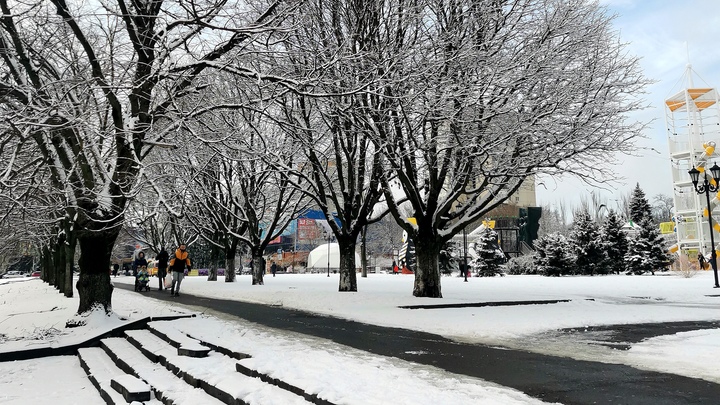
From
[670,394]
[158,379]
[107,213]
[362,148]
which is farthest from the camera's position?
[362,148]

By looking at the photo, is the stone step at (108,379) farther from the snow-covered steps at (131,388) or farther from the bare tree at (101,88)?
the bare tree at (101,88)

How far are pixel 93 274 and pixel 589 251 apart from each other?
126 ft

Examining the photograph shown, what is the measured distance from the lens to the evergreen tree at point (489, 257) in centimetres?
4250

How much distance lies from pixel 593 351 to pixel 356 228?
1260 cm

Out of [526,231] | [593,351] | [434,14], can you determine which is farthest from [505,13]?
[526,231]

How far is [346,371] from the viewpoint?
597 centimetres

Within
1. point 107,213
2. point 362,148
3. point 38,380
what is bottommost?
Result: point 38,380

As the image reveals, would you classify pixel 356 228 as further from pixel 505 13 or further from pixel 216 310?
pixel 505 13

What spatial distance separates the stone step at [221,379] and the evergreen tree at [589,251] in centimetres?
3857

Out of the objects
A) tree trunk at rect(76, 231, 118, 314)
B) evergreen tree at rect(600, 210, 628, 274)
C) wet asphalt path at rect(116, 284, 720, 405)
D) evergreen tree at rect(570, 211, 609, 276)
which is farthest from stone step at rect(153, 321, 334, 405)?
evergreen tree at rect(600, 210, 628, 274)

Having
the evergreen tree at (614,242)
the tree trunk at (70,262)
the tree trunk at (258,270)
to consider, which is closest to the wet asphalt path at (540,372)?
the tree trunk at (70,262)

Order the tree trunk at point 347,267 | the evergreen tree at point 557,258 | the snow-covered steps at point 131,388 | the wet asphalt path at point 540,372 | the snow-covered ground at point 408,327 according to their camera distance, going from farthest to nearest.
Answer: the evergreen tree at point 557,258
the tree trunk at point 347,267
the snow-covered steps at point 131,388
the snow-covered ground at point 408,327
the wet asphalt path at point 540,372

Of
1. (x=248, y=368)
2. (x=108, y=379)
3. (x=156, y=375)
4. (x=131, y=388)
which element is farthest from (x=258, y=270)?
(x=248, y=368)

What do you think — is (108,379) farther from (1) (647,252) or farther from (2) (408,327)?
(1) (647,252)
